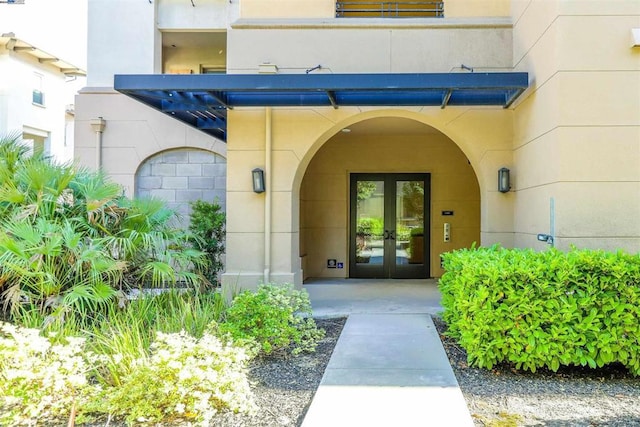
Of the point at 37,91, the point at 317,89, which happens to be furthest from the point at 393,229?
the point at 37,91

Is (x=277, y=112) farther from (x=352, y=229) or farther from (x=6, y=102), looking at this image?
(x=6, y=102)

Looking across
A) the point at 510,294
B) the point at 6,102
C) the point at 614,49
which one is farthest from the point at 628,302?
the point at 6,102

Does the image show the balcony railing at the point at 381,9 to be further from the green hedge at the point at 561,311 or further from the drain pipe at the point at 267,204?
the green hedge at the point at 561,311

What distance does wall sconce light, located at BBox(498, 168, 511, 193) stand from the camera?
684 cm

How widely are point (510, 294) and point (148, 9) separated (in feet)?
31.1

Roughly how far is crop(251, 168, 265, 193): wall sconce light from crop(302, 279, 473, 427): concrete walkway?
2.20m

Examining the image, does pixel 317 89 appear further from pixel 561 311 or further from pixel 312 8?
pixel 561 311

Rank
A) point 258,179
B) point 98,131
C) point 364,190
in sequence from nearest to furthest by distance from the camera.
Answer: point 258,179 → point 98,131 → point 364,190

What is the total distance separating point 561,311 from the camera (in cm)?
423

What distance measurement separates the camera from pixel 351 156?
10266 mm

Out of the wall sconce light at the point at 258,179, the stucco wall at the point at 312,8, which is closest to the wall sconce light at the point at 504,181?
the stucco wall at the point at 312,8

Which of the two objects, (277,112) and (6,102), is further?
(6,102)

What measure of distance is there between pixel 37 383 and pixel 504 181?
645 cm

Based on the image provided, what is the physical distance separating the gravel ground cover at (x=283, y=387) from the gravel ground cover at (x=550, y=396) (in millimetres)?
1455
